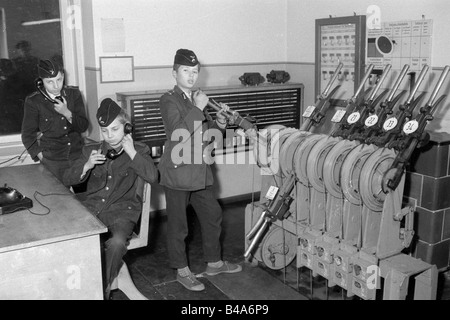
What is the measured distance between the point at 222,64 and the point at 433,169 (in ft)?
6.42

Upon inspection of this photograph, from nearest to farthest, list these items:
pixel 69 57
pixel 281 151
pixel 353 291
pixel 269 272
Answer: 1. pixel 353 291
2. pixel 281 151
3. pixel 269 272
4. pixel 69 57

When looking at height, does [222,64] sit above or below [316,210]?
above

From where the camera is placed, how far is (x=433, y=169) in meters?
3.15

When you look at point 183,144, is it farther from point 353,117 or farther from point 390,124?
point 390,124

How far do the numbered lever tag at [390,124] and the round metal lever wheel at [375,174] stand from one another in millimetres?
110

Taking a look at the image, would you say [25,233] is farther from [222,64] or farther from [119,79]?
[222,64]

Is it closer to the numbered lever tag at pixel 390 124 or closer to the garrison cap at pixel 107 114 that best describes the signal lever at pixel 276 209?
the numbered lever tag at pixel 390 124

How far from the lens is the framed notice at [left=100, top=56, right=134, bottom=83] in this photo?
12.5 feet

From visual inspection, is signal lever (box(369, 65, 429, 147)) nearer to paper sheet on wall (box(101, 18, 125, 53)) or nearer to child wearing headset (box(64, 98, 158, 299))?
child wearing headset (box(64, 98, 158, 299))

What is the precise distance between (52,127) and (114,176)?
2.60ft

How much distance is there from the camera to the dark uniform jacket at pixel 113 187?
266cm

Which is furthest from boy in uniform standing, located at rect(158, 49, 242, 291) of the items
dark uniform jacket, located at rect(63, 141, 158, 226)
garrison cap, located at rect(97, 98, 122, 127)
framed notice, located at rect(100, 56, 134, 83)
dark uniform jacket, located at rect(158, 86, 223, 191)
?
framed notice, located at rect(100, 56, 134, 83)

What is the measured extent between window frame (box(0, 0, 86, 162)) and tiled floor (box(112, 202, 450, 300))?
4.01 feet
